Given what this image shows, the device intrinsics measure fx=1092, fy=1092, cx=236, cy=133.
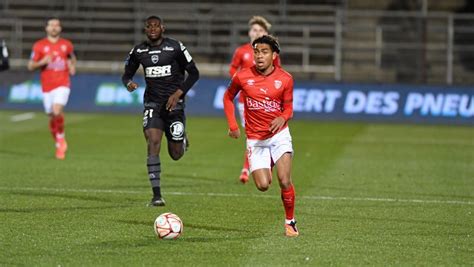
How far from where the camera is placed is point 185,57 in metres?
14.1

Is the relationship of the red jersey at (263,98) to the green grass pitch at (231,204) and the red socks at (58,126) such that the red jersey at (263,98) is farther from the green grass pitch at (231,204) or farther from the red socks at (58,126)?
the red socks at (58,126)

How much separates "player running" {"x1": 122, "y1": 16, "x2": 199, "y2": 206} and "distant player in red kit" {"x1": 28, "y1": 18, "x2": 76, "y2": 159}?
256 inches

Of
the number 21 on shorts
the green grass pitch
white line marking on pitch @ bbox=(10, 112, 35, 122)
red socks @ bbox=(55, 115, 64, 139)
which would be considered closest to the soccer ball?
the green grass pitch

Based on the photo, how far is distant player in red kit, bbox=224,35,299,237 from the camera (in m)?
11.4

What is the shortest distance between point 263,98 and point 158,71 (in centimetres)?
289

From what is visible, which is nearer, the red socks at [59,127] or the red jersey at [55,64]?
the red socks at [59,127]

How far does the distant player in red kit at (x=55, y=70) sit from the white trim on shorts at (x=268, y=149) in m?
9.33

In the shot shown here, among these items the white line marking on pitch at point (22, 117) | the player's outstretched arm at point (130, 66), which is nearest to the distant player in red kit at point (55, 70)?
the player's outstretched arm at point (130, 66)

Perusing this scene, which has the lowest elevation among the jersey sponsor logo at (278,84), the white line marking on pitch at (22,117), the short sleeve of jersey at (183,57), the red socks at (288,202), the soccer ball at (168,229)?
the white line marking on pitch at (22,117)

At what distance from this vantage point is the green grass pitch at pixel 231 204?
10.1 m

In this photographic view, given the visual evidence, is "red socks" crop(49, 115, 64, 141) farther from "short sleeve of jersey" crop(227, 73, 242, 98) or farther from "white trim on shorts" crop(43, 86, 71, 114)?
"short sleeve of jersey" crop(227, 73, 242, 98)

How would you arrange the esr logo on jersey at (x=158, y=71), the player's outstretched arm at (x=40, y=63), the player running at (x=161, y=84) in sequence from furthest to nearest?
the player's outstretched arm at (x=40, y=63), the esr logo on jersey at (x=158, y=71), the player running at (x=161, y=84)

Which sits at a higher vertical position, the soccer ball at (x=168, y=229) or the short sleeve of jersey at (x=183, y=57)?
the short sleeve of jersey at (x=183, y=57)

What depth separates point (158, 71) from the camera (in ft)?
46.2
